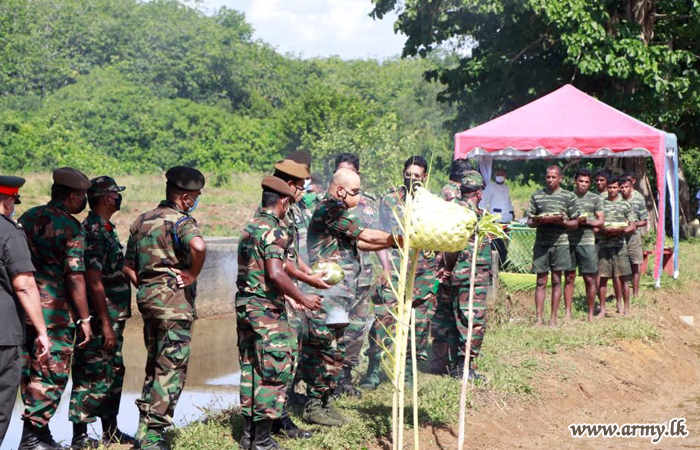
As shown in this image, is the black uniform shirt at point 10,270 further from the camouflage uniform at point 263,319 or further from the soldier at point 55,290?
the camouflage uniform at point 263,319

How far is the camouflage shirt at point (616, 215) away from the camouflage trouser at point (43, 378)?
7.60m

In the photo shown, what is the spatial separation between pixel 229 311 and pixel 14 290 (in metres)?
9.70

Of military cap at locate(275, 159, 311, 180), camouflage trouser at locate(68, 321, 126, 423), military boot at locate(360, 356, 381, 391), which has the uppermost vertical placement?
military cap at locate(275, 159, 311, 180)

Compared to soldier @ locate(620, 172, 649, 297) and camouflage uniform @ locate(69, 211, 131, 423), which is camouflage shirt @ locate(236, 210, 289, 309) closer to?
camouflage uniform @ locate(69, 211, 131, 423)

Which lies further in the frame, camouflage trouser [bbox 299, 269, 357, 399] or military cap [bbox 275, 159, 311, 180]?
camouflage trouser [bbox 299, 269, 357, 399]

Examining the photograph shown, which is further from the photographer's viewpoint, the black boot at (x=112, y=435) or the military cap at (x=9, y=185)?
the black boot at (x=112, y=435)

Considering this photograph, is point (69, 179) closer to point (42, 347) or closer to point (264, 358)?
point (42, 347)

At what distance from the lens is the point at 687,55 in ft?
54.1

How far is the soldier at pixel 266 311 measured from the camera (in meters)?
5.47

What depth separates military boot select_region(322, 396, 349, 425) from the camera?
21.0ft

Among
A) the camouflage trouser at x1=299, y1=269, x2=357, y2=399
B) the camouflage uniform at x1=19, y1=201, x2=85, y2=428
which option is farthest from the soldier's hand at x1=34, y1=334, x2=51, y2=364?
the camouflage trouser at x1=299, y1=269, x2=357, y2=399

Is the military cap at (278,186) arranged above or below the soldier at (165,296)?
above

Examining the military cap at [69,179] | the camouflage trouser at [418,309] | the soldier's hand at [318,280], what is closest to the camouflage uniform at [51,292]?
the military cap at [69,179]

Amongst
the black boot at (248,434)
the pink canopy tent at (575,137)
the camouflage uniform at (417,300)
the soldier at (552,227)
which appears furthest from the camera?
the pink canopy tent at (575,137)
